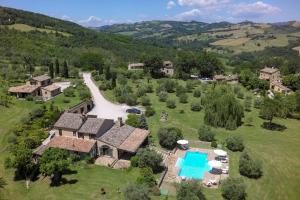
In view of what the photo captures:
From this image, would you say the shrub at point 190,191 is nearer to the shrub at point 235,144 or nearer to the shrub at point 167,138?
the shrub at point 167,138

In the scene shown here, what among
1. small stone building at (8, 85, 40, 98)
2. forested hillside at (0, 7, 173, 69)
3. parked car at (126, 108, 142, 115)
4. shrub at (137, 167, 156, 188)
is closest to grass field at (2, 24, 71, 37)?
forested hillside at (0, 7, 173, 69)

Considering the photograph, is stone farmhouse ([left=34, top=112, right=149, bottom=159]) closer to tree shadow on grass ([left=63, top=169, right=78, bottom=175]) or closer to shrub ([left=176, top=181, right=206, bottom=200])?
tree shadow on grass ([left=63, top=169, right=78, bottom=175])

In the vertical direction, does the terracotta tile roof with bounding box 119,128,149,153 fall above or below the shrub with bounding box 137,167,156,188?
above

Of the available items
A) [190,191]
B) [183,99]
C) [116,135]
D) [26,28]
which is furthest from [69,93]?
[26,28]

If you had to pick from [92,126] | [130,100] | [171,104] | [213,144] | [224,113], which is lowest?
[213,144]

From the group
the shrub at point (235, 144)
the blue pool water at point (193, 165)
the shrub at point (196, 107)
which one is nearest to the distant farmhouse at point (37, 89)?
the shrub at point (196, 107)

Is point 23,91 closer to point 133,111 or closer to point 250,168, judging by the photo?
point 133,111
